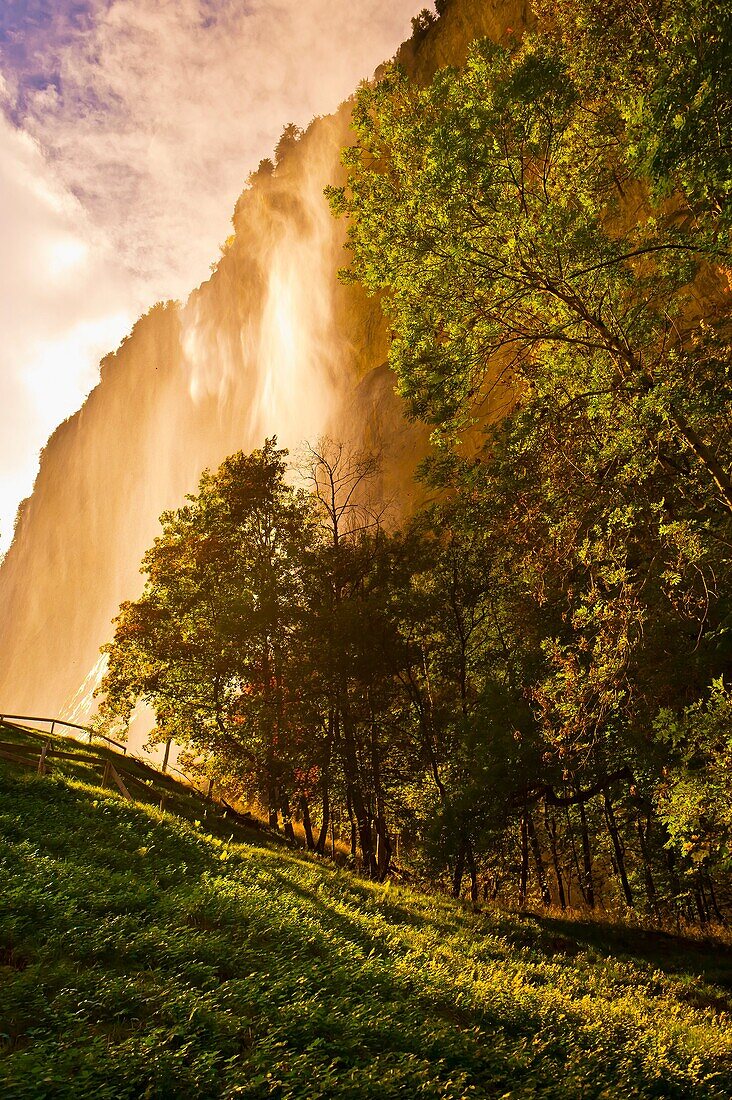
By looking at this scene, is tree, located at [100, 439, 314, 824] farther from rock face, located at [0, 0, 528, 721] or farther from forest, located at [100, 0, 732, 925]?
rock face, located at [0, 0, 528, 721]

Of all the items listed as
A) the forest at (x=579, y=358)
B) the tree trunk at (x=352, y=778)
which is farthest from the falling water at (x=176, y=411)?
the forest at (x=579, y=358)

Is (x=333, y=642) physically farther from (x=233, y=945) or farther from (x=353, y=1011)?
(x=353, y=1011)

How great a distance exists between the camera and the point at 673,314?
842cm

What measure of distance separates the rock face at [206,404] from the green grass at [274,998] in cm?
3695

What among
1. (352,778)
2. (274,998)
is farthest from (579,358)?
(352,778)

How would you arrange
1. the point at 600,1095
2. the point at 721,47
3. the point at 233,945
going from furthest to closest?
1. the point at 233,945
2. the point at 721,47
3. the point at 600,1095

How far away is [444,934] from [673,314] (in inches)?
442

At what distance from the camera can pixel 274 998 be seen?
18.0ft

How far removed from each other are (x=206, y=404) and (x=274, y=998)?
103m

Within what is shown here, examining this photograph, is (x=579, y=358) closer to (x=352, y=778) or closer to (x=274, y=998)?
(x=274, y=998)

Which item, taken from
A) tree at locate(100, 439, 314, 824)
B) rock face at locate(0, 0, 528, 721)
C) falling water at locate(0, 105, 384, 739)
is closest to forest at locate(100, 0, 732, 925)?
tree at locate(100, 439, 314, 824)

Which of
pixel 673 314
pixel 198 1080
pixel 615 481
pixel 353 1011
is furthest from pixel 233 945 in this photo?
pixel 673 314

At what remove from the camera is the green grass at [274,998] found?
4152 millimetres

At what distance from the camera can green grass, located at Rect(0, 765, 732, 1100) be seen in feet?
13.6
